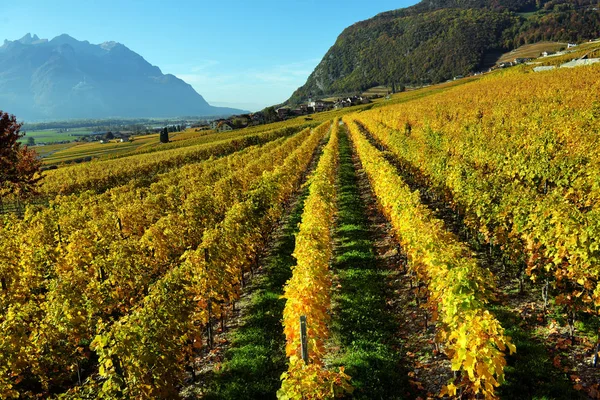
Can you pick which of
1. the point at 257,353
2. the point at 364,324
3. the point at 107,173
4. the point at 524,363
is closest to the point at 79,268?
the point at 257,353

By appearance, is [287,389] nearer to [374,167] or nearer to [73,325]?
[73,325]

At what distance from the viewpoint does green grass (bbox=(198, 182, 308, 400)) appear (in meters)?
7.80

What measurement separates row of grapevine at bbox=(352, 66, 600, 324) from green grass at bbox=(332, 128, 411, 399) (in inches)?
155

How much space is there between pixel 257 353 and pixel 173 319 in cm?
260

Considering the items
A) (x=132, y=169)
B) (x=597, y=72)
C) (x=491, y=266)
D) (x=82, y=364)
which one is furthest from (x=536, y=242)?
(x=597, y=72)

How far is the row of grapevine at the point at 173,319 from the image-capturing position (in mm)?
6289

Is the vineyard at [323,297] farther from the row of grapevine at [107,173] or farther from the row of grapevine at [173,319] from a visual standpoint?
the row of grapevine at [107,173]

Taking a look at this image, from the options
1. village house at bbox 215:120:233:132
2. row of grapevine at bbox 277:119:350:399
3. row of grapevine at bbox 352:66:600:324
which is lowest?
row of grapevine at bbox 277:119:350:399

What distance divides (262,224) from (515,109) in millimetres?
30071

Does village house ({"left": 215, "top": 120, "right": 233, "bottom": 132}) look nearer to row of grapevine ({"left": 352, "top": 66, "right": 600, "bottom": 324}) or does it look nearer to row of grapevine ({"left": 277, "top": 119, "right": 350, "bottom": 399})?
row of grapevine ({"left": 352, "top": 66, "right": 600, "bottom": 324})

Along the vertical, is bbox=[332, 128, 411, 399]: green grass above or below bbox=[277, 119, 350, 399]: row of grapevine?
below

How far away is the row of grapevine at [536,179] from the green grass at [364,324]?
12.9 feet

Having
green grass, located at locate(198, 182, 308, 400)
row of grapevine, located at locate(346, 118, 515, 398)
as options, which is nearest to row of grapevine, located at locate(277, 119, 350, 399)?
green grass, located at locate(198, 182, 308, 400)

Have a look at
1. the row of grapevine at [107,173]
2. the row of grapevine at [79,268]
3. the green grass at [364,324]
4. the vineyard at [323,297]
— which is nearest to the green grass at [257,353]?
the vineyard at [323,297]
